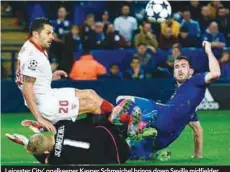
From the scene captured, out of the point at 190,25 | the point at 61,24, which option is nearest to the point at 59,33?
the point at 61,24

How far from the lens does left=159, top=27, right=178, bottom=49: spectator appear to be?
79.1 feet

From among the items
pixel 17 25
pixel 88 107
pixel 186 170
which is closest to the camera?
pixel 186 170

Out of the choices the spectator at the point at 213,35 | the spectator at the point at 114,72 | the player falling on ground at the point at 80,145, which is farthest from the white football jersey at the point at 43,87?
the spectator at the point at 213,35

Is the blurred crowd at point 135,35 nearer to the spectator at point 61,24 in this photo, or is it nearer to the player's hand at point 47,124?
the spectator at point 61,24

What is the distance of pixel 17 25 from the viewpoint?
26.2 m

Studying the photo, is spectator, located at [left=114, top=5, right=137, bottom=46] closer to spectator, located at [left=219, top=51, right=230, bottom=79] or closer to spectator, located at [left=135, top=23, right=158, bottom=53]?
spectator, located at [left=135, top=23, right=158, bottom=53]

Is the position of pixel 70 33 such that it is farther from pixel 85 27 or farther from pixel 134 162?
pixel 134 162

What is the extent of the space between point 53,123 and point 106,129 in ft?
4.00

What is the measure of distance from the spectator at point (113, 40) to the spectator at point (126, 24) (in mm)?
440

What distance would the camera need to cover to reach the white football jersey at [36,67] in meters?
13.9

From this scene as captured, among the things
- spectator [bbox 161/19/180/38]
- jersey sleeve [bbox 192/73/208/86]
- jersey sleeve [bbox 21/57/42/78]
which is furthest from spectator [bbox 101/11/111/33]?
jersey sleeve [bbox 192/73/208/86]

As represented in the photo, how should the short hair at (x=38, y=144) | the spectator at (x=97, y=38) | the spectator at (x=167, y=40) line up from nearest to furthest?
the short hair at (x=38, y=144) → the spectator at (x=97, y=38) → the spectator at (x=167, y=40)

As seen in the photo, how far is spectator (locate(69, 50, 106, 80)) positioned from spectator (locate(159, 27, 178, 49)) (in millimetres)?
2109

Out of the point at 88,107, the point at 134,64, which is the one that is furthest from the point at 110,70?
the point at 88,107
